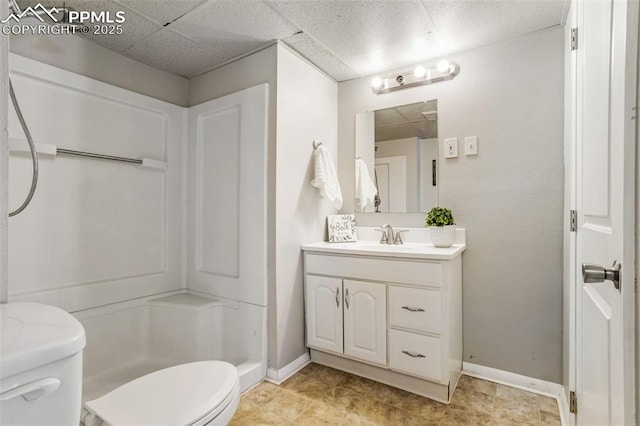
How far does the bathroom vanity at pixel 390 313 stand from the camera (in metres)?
1.71

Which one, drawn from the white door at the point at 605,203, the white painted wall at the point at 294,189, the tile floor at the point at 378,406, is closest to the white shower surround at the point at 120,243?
the white painted wall at the point at 294,189

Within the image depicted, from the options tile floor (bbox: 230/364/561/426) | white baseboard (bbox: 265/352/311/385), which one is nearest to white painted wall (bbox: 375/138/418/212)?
tile floor (bbox: 230/364/561/426)

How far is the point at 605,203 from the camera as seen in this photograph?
833 mm

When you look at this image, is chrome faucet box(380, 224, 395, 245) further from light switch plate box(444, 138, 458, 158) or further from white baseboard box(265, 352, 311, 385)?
white baseboard box(265, 352, 311, 385)

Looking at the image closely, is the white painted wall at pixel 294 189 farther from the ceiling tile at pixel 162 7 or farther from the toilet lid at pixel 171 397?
the toilet lid at pixel 171 397

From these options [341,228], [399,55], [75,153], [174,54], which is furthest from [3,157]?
[399,55]

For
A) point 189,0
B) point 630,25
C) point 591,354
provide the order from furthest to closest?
point 189,0 → point 591,354 → point 630,25

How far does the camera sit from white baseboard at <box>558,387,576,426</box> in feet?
4.61

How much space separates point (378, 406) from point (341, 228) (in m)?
1.18

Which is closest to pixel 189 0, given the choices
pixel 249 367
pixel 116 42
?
pixel 116 42

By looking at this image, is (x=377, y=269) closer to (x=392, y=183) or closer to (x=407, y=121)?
(x=392, y=183)

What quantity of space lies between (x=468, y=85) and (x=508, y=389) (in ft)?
6.28

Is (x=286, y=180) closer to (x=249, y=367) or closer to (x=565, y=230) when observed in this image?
(x=249, y=367)

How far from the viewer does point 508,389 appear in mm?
1867
